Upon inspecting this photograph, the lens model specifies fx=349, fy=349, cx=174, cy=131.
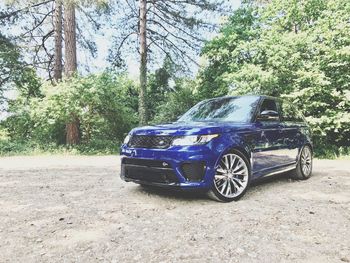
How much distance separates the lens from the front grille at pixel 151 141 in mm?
5051

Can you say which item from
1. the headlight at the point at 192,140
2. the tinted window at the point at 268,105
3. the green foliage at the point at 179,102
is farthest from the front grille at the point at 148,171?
the green foliage at the point at 179,102

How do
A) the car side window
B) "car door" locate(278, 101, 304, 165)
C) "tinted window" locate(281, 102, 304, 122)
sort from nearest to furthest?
the car side window
"car door" locate(278, 101, 304, 165)
"tinted window" locate(281, 102, 304, 122)

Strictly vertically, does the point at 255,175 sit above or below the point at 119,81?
below

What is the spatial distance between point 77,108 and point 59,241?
11152mm

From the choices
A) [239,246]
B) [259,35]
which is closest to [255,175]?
[239,246]

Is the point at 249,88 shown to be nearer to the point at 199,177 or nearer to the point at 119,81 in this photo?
the point at 119,81

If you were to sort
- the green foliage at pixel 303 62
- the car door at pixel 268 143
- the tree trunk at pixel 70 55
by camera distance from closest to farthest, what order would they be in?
the car door at pixel 268 143
the green foliage at pixel 303 62
the tree trunk at pixel 70 55

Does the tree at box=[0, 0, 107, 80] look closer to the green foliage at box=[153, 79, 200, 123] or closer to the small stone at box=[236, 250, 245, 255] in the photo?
the green foliage at box=[153, 79, 200, 123]

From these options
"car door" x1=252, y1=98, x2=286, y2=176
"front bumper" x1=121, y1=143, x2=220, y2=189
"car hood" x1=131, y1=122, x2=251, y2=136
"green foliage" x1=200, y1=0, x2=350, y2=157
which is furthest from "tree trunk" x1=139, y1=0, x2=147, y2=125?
"front bumper" x1=121, y1=143, x2=220, y2=189

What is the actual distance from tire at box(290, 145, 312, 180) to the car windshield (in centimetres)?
182

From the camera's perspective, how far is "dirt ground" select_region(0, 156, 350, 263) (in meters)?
3.31

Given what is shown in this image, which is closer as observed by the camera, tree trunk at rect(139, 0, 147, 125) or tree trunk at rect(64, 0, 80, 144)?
tree trunk at rect(64, 0, 80, 144)

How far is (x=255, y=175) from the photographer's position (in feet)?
18.7

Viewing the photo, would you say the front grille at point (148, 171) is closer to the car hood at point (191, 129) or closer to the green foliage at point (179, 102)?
the car hood at point (191, 129)
